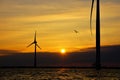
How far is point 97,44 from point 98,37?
2.64m

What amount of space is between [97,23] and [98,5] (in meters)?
6.83

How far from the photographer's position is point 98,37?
140250 millimetres

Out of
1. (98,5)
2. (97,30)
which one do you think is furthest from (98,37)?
(98,5)

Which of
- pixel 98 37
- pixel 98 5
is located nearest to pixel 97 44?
pixel 98 37

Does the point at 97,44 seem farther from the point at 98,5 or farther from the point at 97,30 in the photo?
the point at 98,5

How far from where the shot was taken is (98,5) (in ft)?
472

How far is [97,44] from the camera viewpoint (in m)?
139

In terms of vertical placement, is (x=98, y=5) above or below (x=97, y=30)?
above

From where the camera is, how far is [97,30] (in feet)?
462

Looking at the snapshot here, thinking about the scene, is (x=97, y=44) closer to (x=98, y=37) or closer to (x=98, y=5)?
(x=98, y=37)

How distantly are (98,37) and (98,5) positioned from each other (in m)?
11.7

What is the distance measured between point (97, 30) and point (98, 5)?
9.30 m

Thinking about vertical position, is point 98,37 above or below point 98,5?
below

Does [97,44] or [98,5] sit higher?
[98,5]
